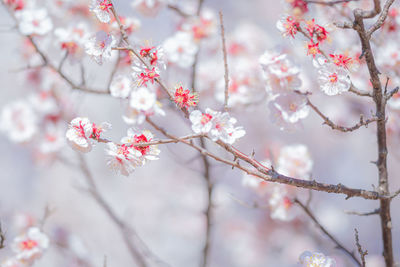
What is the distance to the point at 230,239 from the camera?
11.4 feet

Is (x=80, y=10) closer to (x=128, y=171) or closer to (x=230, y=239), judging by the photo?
(x=128, y=171)

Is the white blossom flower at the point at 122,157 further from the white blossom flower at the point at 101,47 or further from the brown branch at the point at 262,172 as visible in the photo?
the white blossom flower at the point at 101,47

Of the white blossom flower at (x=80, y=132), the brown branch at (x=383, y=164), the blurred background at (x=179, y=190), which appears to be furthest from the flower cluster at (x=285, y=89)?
the blurred background at (x=179, y=190)

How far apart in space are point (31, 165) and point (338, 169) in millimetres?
3037

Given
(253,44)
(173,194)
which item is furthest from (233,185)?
(253,44)

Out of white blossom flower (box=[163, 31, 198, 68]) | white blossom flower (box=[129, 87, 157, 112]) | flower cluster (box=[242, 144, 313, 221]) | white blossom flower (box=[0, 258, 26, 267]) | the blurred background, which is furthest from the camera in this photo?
the blurred background

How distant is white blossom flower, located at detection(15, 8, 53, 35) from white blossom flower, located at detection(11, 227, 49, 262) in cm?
68

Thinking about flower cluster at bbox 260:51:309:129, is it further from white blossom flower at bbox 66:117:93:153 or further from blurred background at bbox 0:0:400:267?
blurred background at bbox 0:0:400:267

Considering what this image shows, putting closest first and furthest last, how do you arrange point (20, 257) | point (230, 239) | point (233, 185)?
1. point (20, 257)
2. point (230, 239)
3. point (233, 185)

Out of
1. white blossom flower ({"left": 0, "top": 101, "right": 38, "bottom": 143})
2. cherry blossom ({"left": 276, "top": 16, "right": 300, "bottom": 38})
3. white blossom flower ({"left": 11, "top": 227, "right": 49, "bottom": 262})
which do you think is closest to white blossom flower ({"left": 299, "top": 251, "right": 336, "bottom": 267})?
cherry blossom ({"left": 276, "top": 16, "right": 300, "bottom": 38})

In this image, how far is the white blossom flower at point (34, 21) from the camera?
61.7 inches

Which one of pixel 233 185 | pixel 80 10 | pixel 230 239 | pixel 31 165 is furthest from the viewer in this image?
pixel 31 165

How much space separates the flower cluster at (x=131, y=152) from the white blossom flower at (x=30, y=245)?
0.62 m

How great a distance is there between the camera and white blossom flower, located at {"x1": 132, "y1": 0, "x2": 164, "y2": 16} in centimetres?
173
